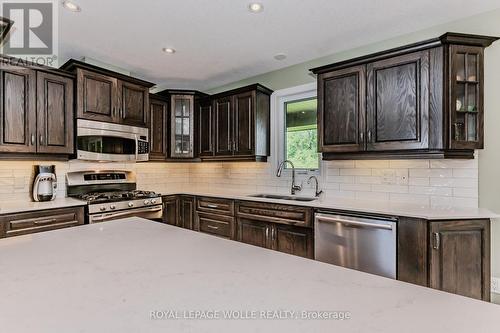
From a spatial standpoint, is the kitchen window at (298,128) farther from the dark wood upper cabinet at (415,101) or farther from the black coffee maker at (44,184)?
the black coffee maker at (44,184)

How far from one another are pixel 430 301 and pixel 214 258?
0.68m

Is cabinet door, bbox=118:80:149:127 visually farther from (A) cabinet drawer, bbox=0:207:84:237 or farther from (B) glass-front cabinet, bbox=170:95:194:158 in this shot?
(A) cabinet drawer, bbox=0:207:84:237

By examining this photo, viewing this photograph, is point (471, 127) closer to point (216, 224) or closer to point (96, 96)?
point (216, 224)

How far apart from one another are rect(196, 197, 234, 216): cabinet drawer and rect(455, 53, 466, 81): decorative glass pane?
8.30 feet

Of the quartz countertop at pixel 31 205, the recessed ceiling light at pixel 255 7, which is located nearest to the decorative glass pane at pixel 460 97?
the recessed ceiling light at pixel 255 7

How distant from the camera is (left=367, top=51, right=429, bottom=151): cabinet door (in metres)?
2.32

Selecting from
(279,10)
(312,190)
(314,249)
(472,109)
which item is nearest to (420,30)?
(472,109)

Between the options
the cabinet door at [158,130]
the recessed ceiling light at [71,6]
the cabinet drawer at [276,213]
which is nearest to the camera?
the recessed ceiling light at [71,6]

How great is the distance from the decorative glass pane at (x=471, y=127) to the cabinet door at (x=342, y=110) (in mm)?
818

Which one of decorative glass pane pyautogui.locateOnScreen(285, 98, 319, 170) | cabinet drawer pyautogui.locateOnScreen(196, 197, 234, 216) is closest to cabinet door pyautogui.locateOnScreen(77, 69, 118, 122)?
cabinet drawer pyautogui.locateOnScreen(196, 197, 234, 216)

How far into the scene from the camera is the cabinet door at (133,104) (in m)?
3.35

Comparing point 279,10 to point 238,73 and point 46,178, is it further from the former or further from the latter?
point 46,178

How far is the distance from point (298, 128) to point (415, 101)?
1442mm

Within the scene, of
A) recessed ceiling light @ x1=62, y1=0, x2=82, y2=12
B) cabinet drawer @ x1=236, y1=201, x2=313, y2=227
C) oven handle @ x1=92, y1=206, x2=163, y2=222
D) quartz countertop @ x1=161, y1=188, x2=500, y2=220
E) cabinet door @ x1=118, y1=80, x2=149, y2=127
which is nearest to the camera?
quartz countertop @ x1=161, y1=188, x2=500, y2=220
